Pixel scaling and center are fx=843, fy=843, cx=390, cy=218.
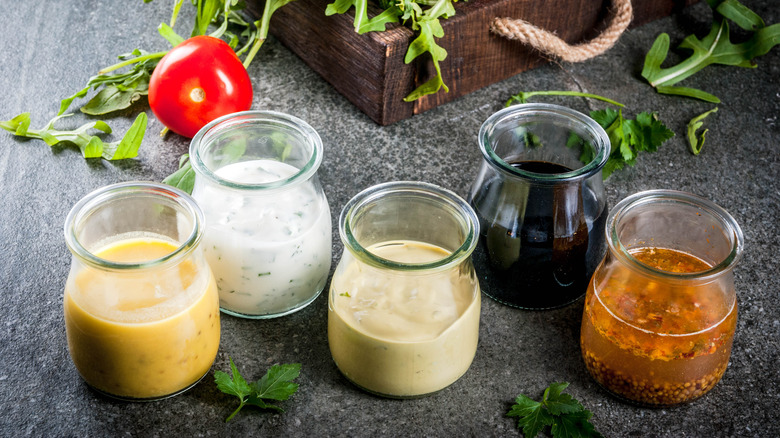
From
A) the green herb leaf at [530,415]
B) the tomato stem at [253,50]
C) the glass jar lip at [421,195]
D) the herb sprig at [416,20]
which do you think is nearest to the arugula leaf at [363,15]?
the herb sprig at [416,20]

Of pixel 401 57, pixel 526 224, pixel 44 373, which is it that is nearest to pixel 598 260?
pixel 526 224

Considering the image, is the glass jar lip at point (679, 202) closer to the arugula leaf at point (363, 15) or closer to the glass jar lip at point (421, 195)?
the glass jar lip at point (421, 195)

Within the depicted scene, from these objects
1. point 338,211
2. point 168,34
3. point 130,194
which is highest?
point 130,194

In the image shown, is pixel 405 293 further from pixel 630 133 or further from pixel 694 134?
pixel 694 134

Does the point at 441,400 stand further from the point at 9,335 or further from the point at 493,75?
the point at 493,75

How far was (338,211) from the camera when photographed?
1403mm

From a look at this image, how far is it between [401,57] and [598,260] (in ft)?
1.65


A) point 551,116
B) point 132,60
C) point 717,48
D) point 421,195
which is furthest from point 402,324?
point 717,48

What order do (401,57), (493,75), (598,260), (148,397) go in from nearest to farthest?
(148,397) < (598,260) < (401,57) < (493,75)

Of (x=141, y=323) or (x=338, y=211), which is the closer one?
(x=141, y=323)

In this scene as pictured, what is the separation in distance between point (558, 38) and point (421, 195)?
2.16 feet

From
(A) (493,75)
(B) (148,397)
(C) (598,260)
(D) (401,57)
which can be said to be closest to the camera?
(B) (148,397)

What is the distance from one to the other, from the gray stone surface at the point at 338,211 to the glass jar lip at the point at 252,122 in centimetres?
25

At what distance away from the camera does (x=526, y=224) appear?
1138 millimetres
